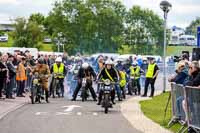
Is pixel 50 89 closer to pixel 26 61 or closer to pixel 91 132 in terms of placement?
pixel 26 61

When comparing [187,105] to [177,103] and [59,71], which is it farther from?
[59,71]

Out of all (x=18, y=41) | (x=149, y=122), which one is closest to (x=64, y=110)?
(x=149, y=122)

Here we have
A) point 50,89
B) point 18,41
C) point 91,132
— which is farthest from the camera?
point 18,41

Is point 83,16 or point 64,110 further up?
point 83,16

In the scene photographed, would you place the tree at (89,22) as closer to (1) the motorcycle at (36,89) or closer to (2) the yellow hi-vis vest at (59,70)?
(2) the yellow hi-vis vest at (59,70)

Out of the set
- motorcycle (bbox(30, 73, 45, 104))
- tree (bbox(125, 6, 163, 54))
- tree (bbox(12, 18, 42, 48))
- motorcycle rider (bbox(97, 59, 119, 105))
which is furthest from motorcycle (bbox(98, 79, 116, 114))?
tree (bbox(12, 18, 42, 48))

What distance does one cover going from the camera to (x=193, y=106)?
46.3ft

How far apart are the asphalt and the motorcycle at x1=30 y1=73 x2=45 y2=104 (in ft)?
4.84

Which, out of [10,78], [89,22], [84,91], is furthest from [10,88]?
[89,22]

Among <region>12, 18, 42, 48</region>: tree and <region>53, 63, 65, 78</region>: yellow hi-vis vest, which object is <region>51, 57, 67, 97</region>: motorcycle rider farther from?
<region>12, 18, 42, 48</region>: tree

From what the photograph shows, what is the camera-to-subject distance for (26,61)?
1255 inches

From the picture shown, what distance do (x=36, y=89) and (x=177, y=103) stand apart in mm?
10407

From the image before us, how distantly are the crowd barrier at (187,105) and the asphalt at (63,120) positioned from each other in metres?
1.29

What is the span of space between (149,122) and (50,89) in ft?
41.1
